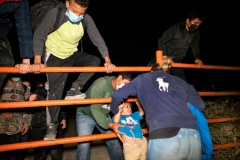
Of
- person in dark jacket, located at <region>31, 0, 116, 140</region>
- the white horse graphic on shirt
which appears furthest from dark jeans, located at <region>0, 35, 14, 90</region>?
the white horse graphic on shirt

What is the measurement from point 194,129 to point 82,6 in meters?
1.68

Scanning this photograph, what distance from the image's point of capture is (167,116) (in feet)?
5.39

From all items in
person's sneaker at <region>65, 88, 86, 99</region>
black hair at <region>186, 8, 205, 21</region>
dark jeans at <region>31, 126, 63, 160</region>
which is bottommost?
dark jeans at <region>31, 126, 63, 160</region>

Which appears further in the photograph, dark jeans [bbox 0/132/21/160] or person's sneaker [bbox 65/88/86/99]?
dark jeans [bbox 0/132/21/160]

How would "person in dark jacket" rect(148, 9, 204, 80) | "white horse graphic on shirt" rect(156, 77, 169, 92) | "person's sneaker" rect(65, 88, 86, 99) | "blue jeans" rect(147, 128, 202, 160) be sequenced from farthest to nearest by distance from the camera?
"person in dark jacket" rect(148, 9, 204, 80) < "person's sneaker" rect(65, 88, 86, 99) < "white horse graphic on shirt" rect(156, 77, 169, 92) < "blue jeans" rect(147, 128, 202, 160)

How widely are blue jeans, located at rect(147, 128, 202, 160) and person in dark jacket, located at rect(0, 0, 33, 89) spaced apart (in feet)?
4.38

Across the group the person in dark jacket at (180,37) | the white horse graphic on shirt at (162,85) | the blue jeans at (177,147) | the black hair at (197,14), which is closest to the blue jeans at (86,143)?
the blue jeans at (177,147)

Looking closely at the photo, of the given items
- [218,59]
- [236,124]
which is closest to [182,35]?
[236,124]

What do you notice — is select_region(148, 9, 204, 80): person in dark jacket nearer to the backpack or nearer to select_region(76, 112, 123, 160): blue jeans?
the backpack

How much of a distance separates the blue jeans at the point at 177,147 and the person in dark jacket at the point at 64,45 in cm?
90

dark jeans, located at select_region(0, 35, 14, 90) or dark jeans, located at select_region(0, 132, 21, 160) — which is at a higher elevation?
dark jeans, located at select_region(0, 35, 14, 90)

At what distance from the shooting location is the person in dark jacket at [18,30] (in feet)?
5.83

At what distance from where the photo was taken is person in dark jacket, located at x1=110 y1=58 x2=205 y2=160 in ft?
5.28

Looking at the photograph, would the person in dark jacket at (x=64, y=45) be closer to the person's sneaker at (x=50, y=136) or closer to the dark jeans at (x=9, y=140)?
the person's sneaker at (x=50, y=136)
